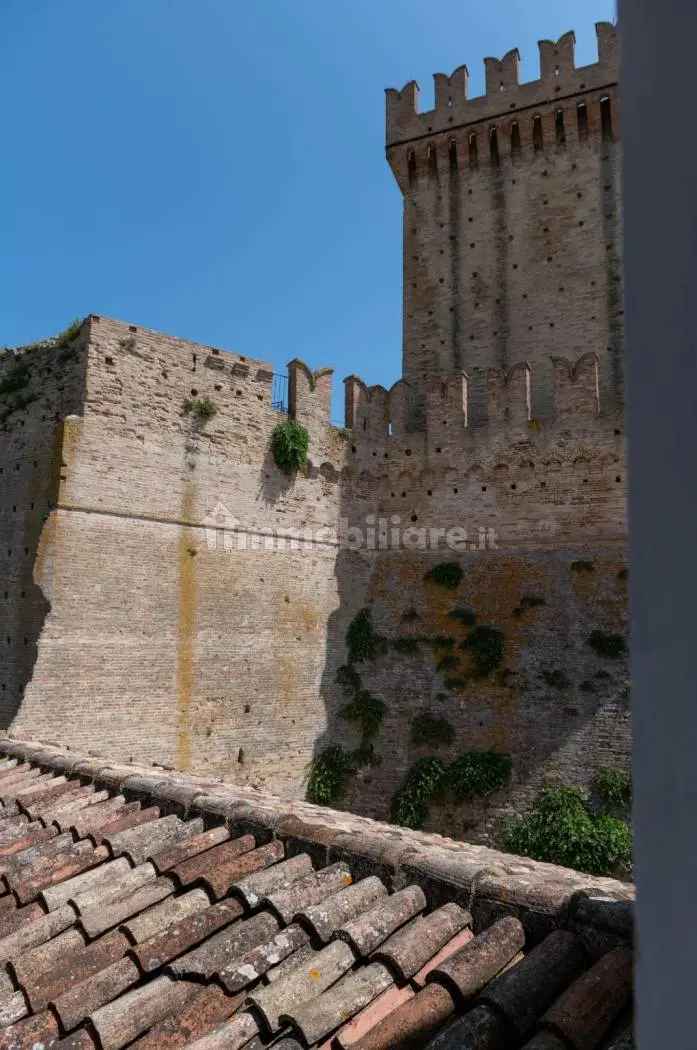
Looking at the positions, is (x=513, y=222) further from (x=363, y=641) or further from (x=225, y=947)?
(x=225, y=947)

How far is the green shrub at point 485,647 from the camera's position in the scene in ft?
46.3

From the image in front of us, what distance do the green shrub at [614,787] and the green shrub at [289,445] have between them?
8.07 m

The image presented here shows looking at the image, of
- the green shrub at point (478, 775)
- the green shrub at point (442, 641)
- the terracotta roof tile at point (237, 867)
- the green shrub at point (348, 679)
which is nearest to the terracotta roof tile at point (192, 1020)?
the terracotta roof tile at point (237, 867)

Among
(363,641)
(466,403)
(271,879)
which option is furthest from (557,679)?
(271,879)

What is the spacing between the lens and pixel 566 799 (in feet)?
40.8

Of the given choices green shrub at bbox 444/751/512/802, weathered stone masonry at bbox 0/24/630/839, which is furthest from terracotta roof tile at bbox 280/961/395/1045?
green shrub at bbox 444/751/512/802

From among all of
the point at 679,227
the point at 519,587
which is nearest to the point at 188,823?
the point at 679,227

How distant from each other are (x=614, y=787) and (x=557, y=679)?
2.10 meters

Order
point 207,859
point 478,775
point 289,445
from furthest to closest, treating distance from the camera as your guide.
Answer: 1. point 289,445
2. point 478,775
3. point 207,859

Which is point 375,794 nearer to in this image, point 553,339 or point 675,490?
point 553,339

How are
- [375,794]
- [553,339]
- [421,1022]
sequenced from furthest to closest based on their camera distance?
[553,339] → [375,794] → [421,1022]

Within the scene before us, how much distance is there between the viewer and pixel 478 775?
1319cm

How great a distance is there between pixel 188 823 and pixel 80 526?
7993 mm

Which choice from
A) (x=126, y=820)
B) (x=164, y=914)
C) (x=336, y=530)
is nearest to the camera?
(x=164, y=914)
